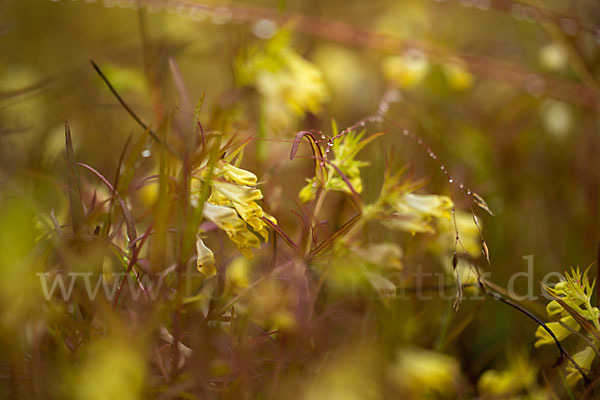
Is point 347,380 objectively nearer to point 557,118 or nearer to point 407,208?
point 407,208

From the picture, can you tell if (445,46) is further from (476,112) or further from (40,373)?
(40,373)

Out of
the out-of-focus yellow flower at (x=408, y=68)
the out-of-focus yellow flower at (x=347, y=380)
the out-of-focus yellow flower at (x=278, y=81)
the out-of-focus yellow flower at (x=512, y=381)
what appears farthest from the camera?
the out-of-focus yellow flower at (x=408, y=68)

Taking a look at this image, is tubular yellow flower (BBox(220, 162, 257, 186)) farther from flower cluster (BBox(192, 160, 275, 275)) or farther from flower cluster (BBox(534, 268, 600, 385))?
flower cluster (BBox(534, 268, 600, 385))

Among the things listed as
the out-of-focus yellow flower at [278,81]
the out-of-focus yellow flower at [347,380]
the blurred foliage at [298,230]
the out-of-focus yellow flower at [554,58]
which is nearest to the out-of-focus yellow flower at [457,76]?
the blurred foliage at [298,230]

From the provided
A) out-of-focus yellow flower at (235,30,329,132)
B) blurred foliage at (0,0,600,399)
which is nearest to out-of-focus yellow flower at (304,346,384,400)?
→ blurred foliage at (0,0,600,399)

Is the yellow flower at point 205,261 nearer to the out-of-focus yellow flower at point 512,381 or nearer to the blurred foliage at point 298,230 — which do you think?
the blurred foliage at point 298,230

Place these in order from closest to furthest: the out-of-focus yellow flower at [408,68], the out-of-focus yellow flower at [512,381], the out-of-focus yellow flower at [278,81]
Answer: the out-of-focus yellow flower at [512,381] → the out-of-focus yellow flower at [278,81] → the out-of-focus yellow flower at [408,68]
